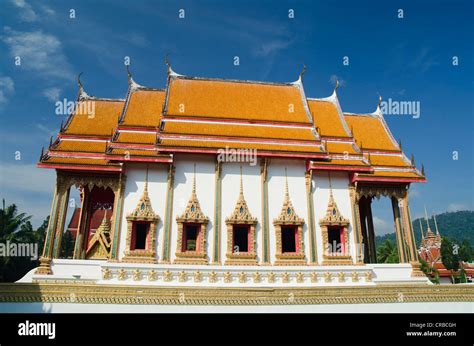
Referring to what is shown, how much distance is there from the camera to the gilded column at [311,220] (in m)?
13.5

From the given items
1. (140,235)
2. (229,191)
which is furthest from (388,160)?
(140,235)

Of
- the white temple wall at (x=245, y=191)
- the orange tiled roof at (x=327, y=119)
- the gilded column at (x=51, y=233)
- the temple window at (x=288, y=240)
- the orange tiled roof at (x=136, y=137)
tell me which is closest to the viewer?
the gilded column at (x=51, y=233)

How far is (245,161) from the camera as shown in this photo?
1430cm

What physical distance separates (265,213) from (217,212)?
2008mm

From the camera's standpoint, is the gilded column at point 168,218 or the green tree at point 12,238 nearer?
the gilded column at point 168,218

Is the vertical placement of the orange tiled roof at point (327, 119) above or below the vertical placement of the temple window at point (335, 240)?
above

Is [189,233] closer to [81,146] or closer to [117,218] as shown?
[117,218]

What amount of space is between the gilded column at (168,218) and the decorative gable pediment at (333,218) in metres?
6.31

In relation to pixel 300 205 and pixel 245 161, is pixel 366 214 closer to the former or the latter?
pixel 300 205

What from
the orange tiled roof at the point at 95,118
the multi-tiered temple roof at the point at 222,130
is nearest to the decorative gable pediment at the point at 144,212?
the multi-tiered temple roof at the point at 222,130

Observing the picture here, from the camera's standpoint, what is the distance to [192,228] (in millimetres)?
13672

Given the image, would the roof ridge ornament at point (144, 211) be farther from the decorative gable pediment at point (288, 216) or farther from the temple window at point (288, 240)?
the temple window at point (288, 240)

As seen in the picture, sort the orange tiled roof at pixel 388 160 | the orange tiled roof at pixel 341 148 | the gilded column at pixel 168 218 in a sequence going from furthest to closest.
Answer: the orange tiled roof at pixel 388 160
the orange tiled roof at pixel 341 148
the gilded column at pixel 168 218

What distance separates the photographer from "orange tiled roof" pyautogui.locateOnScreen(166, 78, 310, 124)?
614 inches
